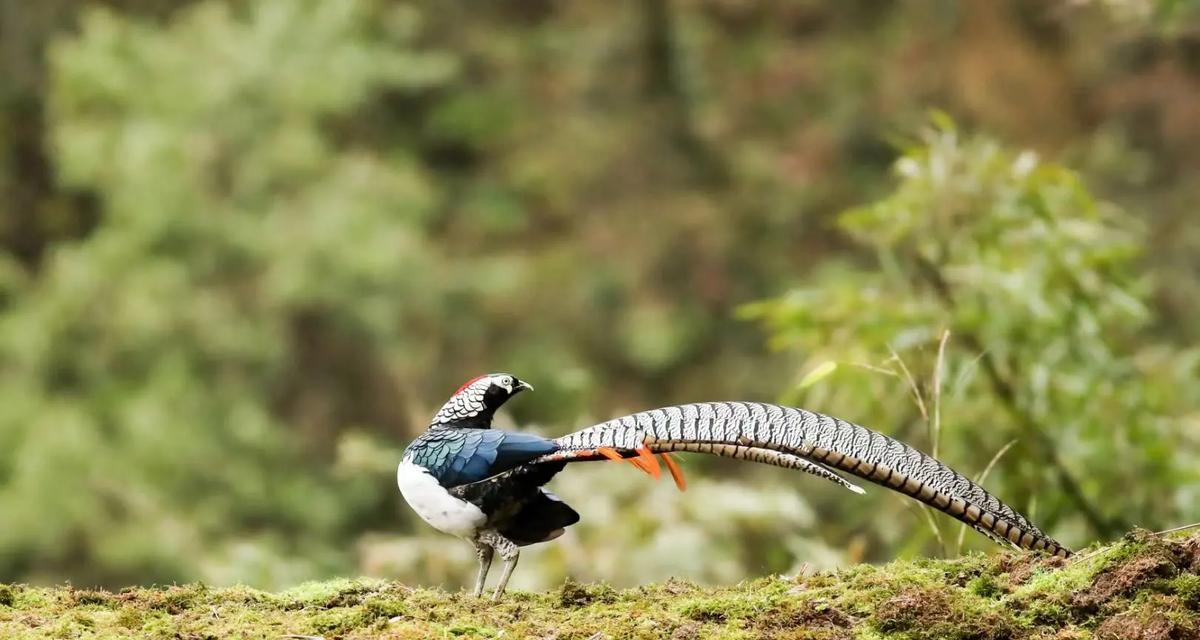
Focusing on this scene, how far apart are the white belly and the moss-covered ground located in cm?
13

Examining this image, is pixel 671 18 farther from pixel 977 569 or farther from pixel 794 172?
pixel 977 569

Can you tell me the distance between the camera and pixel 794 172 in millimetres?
12172

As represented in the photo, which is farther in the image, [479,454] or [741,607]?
[479,454]

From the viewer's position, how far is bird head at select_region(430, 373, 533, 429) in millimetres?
2951

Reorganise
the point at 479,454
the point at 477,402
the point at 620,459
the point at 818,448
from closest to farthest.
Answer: the point at 818,448 < the point at 620,459 < the point at 479,454 < the point at 477,402

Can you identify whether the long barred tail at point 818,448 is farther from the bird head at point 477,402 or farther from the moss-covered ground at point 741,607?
the bird head at point 477,402

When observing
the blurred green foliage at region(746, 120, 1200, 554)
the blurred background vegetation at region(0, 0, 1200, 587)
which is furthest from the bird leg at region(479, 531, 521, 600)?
the blurred background vegetation at region(0, 0, 1200, 587)

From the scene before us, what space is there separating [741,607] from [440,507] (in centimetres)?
63

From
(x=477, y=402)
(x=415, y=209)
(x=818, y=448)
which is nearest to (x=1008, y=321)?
(x=477, y=402)

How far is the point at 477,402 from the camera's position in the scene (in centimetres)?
296

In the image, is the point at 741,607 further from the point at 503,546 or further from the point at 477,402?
the point at 477,402

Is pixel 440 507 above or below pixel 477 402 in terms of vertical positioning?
below

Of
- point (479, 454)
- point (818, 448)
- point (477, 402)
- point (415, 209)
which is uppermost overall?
point (415, 209)

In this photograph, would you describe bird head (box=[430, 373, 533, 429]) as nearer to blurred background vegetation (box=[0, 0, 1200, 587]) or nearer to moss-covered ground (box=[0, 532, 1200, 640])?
moss-covered ground (box=[0, 532, 1200, 640])
